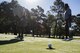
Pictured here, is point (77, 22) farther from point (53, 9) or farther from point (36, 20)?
point (36, 20)

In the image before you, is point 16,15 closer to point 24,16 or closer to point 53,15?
point 24,16

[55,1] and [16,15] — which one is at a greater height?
[55,1]

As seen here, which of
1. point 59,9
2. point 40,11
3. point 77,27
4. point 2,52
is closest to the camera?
point 2,52

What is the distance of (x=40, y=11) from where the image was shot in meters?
91.9

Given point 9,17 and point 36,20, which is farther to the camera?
point 36,20

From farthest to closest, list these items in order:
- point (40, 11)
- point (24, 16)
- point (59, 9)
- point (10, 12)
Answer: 1. point (40, 11)
2. point (59, 9)
3. point (24, 16)
4. point (10, 12)

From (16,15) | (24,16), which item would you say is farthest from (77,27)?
(16,15)

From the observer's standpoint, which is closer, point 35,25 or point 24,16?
point 24,16

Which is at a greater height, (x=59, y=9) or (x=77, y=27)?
(x=59, y=9)

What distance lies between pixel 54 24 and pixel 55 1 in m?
10.8

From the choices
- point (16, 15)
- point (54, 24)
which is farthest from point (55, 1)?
point (16, 15)

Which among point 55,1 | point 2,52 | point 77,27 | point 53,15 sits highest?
point 55,1

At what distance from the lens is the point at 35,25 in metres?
87.8

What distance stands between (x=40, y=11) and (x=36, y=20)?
23.3 feet
